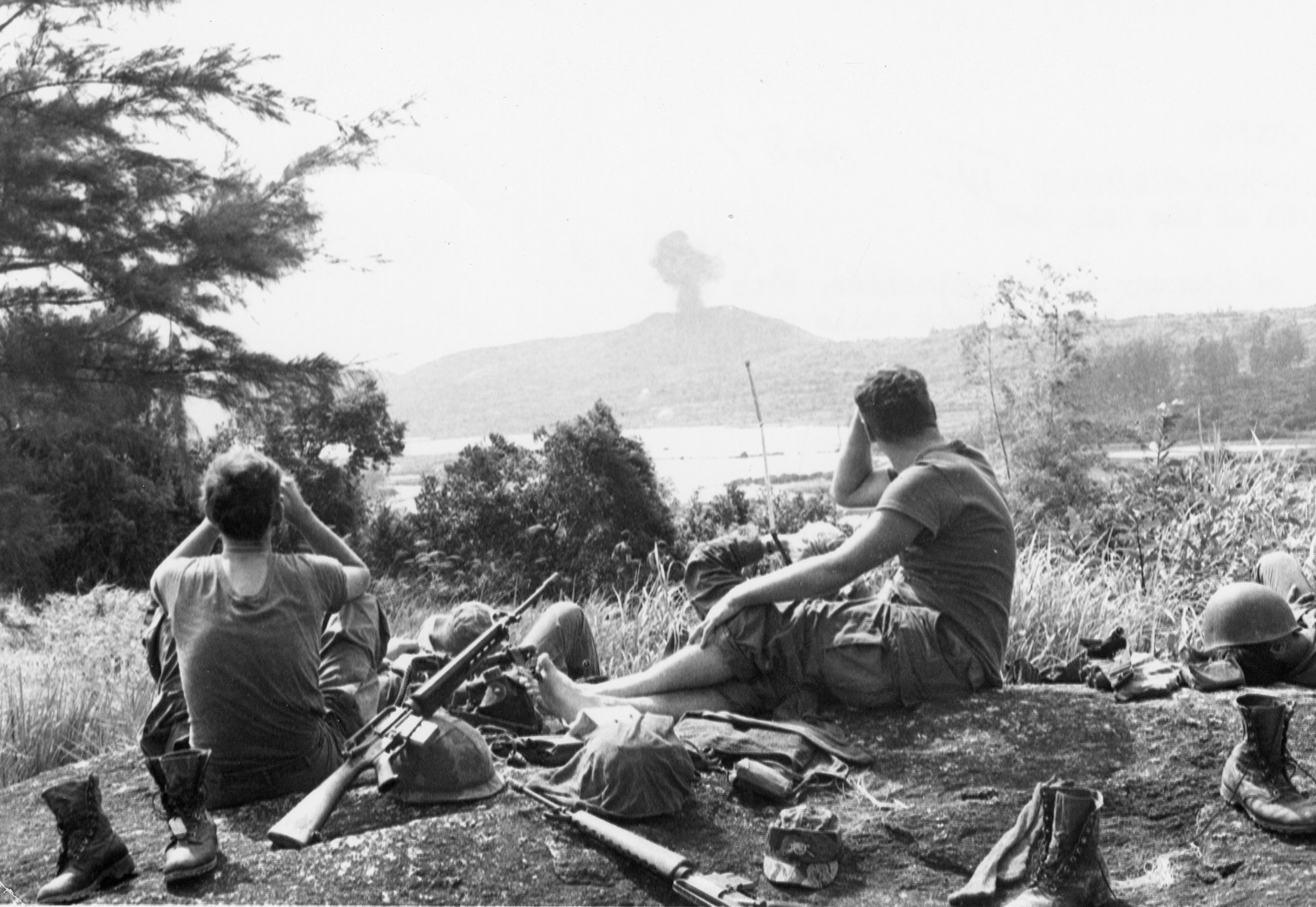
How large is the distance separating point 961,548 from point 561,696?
5.20 feet

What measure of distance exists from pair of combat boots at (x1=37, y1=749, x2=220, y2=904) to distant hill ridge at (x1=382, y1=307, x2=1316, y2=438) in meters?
11.9

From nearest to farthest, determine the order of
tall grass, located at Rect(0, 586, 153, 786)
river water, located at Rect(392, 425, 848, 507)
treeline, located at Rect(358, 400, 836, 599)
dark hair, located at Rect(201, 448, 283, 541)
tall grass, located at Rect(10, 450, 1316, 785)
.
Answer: dark hair, located at Rect(201, 448, 283, 541), tall grass, located at Rect(0, 586, 153, 786), tall grass, located at Rect(10, 450, 1316, 785), treeline, located at Rect(358, 400, 836, 599), river water, located at Rect(392, 425, 848, 507)

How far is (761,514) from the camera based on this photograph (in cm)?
1212

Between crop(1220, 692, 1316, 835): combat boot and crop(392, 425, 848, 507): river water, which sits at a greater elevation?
crop(392, 425, 848, 507): river water

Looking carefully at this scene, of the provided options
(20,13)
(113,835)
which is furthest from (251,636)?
(20,13)

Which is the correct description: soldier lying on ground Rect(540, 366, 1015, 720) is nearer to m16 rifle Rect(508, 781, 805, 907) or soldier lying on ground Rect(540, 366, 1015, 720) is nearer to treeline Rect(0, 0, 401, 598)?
m16 rifle Rect(508, 781, 805, 907)

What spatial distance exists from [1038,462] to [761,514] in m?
3.20

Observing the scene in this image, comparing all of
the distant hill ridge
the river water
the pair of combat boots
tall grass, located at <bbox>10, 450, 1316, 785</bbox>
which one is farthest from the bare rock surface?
the distant hill ridge

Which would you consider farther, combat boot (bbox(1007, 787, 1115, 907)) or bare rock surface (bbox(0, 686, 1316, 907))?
bare rock surface (bbox(0, 686, 1316, 907))

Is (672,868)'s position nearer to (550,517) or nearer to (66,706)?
(66,706)

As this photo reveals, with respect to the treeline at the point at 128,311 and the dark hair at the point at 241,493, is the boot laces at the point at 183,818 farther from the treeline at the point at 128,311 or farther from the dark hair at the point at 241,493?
the treeline at the point at 128,311

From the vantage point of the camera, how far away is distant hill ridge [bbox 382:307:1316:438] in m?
18.6

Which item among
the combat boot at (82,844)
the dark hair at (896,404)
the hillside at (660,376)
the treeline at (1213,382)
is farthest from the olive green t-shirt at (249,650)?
the hillside at (660,376)

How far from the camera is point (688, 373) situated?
36719mm
